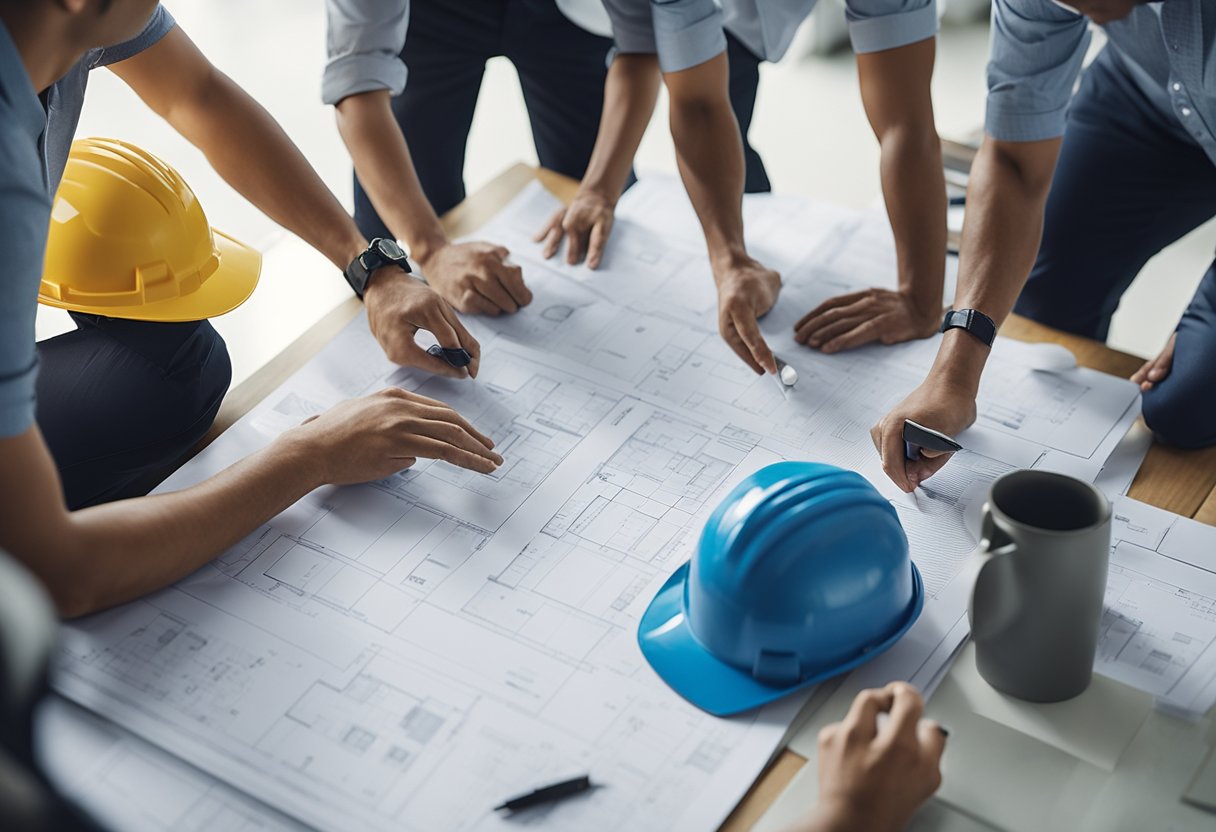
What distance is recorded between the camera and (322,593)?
1.09 metres

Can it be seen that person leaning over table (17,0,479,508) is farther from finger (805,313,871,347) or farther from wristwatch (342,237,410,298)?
finger (805,313,871,347)

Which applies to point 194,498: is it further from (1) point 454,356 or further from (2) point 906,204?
(2) point 906,204

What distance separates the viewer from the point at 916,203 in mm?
1504

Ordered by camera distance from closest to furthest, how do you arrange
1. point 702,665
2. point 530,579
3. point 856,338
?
point 702,665
point 530,579
point 856,338

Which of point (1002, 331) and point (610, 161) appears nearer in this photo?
point (1002, 331)

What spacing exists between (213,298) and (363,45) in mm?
544

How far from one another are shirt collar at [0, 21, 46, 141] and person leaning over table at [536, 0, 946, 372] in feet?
2.53

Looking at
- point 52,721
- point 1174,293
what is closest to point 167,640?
point 52,721

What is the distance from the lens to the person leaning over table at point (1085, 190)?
1.25 m

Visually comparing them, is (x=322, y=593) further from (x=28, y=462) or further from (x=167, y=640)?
(x=28, y=462)

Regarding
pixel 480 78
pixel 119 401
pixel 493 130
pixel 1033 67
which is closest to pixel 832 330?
pixel 1033 67

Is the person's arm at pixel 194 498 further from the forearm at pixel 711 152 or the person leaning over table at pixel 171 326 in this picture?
the forearm at pixel 711 152

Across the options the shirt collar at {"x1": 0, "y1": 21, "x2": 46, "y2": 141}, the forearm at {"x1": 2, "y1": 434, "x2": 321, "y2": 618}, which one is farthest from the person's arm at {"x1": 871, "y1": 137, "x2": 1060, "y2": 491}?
the shirt collar at {"x1": 0, "y1": 21, "x2": 46, "y2": 141}

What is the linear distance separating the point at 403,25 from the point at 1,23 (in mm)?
820
